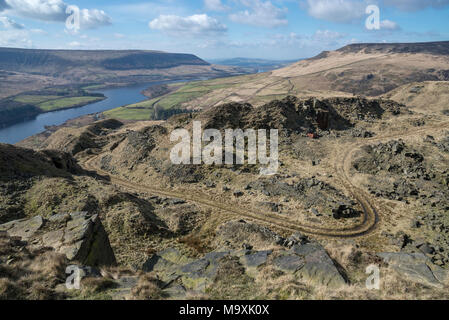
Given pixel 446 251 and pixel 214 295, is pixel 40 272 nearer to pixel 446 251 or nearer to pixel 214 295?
pixel 214 295

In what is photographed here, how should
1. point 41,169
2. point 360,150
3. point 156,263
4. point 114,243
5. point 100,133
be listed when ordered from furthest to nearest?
point 100,133 → point 360,150 → point 41,169 → point 114,243 → point 156,263

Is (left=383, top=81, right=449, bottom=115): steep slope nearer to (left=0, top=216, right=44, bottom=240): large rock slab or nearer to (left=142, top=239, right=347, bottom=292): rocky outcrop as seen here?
(left=142, top=239, right=347, bottom=292): rocky outcrop

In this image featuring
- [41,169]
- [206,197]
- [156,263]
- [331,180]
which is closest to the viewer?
[156,263]

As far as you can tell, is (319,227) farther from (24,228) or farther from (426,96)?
(426,96)

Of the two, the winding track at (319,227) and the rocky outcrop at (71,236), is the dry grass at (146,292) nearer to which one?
the rocky outcrop at (71,236)

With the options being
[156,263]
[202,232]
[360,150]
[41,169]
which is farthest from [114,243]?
[360,150]

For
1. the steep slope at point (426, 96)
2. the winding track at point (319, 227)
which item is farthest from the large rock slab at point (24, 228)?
the steep slope at point (426, 96)

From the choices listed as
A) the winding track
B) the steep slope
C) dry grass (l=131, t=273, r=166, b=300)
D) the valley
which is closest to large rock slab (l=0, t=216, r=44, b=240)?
the valley
